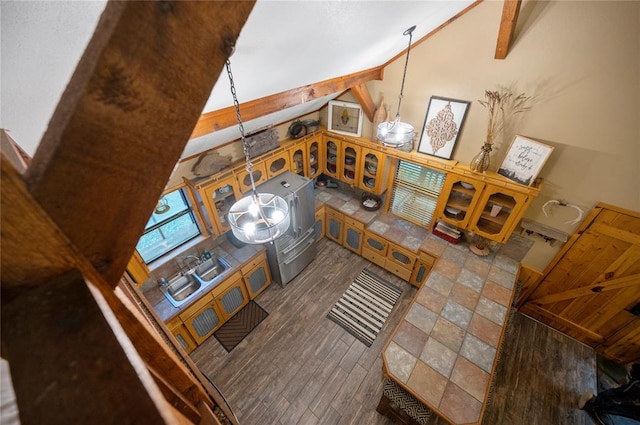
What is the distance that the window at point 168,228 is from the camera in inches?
121

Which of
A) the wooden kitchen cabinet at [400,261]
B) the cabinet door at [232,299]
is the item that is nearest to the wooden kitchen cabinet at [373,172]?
the wooden kitchen cabinet at [400,261]

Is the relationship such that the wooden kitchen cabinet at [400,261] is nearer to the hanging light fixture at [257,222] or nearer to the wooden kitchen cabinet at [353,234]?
the wooden kitchen cabinet at [353,234]

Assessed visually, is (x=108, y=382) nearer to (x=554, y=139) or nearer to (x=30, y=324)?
(x=30, y=324)

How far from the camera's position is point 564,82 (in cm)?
239

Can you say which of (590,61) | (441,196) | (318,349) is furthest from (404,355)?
(590,61)

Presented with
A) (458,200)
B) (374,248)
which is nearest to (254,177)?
(374,248)

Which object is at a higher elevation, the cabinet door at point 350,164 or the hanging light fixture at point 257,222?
the hanging light fixture at point 257,222

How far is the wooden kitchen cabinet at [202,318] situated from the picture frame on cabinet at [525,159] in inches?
152

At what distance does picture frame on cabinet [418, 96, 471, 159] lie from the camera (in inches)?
120

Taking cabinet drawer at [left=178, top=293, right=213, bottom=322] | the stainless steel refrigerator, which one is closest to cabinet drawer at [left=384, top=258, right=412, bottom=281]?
the stainless steel refrigerator

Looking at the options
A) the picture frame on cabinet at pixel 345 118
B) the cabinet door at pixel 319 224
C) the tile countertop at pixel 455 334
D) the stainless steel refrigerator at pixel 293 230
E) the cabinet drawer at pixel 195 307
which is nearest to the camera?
the tile countertop at pixel 455 334

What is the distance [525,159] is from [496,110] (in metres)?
0.62

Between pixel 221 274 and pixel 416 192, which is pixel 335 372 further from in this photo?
pixel 416 192

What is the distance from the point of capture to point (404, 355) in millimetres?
2547
